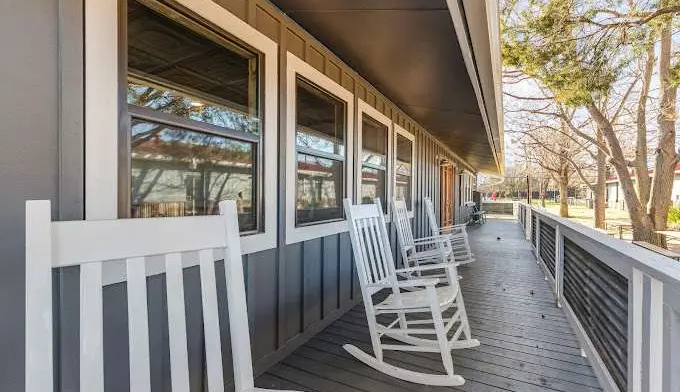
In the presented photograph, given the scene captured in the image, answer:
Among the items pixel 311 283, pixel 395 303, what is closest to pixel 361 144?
pixel 311 283

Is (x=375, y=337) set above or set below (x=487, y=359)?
above

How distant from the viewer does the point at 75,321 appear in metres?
1.32

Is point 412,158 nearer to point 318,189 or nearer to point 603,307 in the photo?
point 318,189

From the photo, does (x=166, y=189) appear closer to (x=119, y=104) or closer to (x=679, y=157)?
(x=119, y=104)

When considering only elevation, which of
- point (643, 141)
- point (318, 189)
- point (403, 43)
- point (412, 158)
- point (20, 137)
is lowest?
point (318, 189)

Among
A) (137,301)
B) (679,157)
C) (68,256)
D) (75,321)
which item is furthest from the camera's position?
(679,157)

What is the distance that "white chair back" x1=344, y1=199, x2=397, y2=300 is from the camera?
7.95 ft

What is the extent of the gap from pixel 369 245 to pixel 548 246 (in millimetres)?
3301

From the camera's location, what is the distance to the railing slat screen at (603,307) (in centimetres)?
182

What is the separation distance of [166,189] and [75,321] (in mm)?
609

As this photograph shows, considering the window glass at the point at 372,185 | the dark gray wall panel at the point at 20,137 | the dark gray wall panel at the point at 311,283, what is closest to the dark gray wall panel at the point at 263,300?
the dark gray wall panel at the point at 311,283

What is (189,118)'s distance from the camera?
1799 millimetres

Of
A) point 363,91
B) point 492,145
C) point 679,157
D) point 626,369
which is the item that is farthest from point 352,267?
point 679,157

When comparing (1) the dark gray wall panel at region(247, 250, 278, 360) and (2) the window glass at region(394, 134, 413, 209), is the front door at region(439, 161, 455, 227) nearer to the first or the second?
(2) the window glass at region(394, 134, 413, 209)
